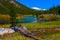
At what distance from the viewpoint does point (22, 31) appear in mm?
46000

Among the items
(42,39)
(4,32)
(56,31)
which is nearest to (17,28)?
(4,32)

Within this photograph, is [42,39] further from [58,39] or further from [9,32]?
[9,32]

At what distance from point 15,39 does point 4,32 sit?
10.3 m

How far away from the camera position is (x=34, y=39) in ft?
121

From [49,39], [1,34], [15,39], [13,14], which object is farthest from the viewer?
[13,14]

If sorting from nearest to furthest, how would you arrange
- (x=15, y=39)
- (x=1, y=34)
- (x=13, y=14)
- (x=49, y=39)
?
(x=15, y=39), (x=49, y=39), (x=1, y=34), (x=13, y=14)

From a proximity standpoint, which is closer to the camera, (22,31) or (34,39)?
(34,39)

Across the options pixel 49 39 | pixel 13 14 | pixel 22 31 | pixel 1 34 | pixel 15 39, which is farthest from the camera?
pixel 13 14

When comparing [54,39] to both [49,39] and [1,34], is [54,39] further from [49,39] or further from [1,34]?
[1,34]

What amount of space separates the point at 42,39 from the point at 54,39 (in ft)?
7.42

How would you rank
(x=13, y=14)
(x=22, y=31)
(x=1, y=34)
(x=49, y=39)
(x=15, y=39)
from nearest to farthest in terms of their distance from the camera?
(x=15, y=39) < (x=49, y=39) < (x=1, y=34) < (x=22, y=31) < (x=13, y=14)

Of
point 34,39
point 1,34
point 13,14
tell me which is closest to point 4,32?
point 1,34

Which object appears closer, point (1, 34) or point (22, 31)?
point (1, 34)

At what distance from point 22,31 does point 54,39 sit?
11562 mm
